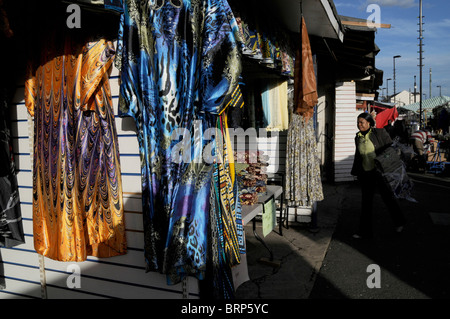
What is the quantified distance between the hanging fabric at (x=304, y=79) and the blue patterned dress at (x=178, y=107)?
2.35 metres

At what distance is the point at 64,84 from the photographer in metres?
2.94

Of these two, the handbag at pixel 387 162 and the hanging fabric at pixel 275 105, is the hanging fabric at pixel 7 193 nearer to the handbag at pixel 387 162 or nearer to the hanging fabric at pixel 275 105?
the hanging fabric at pixel 275 105

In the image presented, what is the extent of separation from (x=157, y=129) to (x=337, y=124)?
9.79m

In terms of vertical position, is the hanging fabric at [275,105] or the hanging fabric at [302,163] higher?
the hanging fabric at [275,105]

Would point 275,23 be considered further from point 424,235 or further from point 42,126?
point 424,235

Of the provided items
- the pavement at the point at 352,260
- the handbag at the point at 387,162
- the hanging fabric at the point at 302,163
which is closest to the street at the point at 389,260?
the pavement at the point at 352,260

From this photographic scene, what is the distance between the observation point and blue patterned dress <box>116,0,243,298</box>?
2416mm

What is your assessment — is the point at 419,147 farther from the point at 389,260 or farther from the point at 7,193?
the point at 7,193

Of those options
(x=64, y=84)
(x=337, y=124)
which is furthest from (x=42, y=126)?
(x=337, y=124)

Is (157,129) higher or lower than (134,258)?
higher

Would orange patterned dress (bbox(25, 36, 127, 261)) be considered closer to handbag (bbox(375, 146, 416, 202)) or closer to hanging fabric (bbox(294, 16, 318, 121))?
hanging fabric (bbox(294, 16, 318, 121))

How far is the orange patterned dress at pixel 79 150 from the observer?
287 centimetres

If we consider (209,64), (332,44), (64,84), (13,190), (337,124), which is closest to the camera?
(209,64)

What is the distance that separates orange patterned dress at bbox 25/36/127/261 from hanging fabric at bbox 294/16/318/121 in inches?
110
